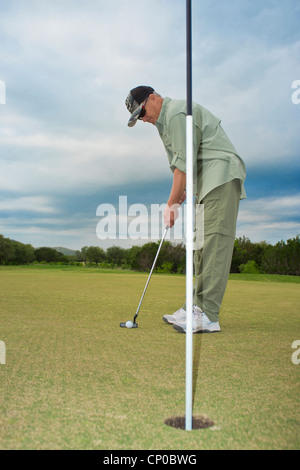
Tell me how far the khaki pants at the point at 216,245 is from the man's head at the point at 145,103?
2.86 feet

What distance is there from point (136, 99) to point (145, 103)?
88 millimetres

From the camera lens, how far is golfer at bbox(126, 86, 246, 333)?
308 centimetres

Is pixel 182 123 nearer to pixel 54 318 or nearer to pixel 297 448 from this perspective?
pixel 54 318

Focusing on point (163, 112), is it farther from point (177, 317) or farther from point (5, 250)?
point (5, 250)

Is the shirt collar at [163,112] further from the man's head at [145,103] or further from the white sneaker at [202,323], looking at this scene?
the white sneaker at [202,323]

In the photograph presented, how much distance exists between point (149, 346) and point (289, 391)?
37.7 inches

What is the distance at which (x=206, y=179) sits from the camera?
315 centimetres

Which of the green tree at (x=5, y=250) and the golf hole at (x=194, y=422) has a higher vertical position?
the green tree at (x=5, y=250)

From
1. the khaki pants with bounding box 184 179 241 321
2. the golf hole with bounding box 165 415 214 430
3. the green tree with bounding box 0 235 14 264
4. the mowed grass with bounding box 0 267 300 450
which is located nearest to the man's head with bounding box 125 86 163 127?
the khaki pants with bounding box 184 179 241 321

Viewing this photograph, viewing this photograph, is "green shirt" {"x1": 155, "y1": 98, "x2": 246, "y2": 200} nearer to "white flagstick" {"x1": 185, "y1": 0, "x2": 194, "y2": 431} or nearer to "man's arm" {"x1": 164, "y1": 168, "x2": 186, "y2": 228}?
"man's arm" {"x1": 164, "y1": 168, "x2": 186, "y2": 228}

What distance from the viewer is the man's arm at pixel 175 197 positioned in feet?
10.1

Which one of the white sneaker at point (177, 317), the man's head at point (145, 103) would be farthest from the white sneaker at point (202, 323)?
the man's head at point (145, 103)
